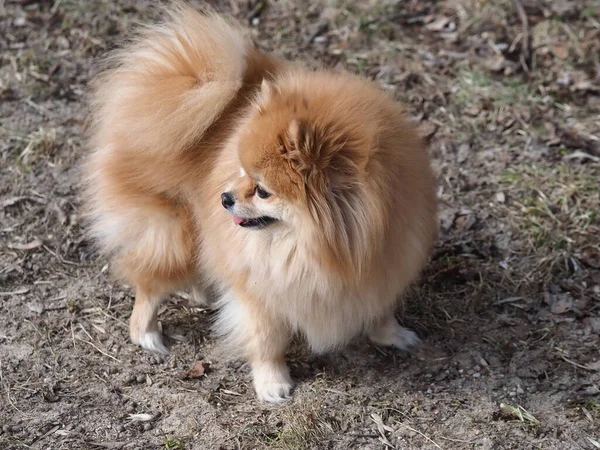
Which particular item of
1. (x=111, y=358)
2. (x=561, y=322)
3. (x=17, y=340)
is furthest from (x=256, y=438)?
(x=561, y=322)

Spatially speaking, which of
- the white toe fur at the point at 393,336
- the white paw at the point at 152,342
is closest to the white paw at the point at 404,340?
the white toe fur at the point at 393,336

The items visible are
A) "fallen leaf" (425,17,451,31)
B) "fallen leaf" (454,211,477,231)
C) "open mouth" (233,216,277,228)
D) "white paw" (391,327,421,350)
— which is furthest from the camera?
"fallen leaf" (425,17,451,31)

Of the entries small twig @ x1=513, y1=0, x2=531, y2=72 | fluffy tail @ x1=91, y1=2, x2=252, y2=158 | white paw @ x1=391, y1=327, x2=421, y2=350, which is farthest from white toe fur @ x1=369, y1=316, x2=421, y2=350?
small twig @ x1=513, y1=0, x2=531, y2=72

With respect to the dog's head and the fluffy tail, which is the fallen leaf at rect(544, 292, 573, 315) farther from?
the fluffy tail

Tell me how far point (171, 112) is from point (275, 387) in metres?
1.35

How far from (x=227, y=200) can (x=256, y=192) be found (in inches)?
4.7

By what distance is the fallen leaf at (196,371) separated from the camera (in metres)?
3.52

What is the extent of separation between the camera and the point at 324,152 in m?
2.70

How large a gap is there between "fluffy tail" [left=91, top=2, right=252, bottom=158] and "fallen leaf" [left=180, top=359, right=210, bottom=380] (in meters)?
1.07

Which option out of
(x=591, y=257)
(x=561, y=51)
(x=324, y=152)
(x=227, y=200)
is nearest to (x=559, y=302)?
(x=591, y=257)

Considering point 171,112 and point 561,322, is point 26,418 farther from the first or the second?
point 561,322

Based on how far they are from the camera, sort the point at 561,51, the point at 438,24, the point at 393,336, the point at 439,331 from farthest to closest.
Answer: the point at 438,24
the point at 561,51
the point at 439,331
the point at 393,336

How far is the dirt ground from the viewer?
3.22m

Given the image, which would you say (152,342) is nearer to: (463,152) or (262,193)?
(262,193)
